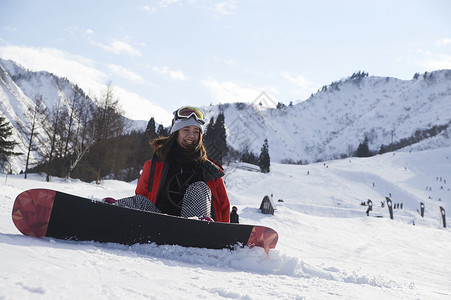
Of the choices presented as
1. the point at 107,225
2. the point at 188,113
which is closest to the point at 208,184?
the point at 188,113

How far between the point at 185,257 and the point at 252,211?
13037 millimetres

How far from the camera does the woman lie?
10.6ft

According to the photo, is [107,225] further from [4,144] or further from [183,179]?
[4,144]

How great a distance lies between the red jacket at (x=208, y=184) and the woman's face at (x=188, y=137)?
0.32 meters

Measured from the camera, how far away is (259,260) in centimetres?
270

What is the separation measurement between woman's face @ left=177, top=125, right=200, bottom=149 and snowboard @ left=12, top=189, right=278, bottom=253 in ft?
3.77

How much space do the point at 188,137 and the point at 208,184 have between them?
62 cm

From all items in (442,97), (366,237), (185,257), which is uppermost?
(442,97)

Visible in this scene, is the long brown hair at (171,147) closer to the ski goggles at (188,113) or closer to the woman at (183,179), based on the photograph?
the woman at (183,179)

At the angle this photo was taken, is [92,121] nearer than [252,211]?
No

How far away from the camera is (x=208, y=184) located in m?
3.46

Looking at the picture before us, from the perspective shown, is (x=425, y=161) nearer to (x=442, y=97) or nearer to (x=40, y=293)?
(x=40, y=293)

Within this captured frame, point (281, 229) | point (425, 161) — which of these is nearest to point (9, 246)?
point (281, 229)

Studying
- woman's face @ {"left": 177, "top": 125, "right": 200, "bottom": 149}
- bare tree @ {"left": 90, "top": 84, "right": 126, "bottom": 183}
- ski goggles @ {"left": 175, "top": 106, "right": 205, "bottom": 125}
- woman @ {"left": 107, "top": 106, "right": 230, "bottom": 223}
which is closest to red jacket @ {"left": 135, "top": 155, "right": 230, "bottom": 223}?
woman @ {"left": 107, "top": 106, "right": 230, "bottom": 223}
